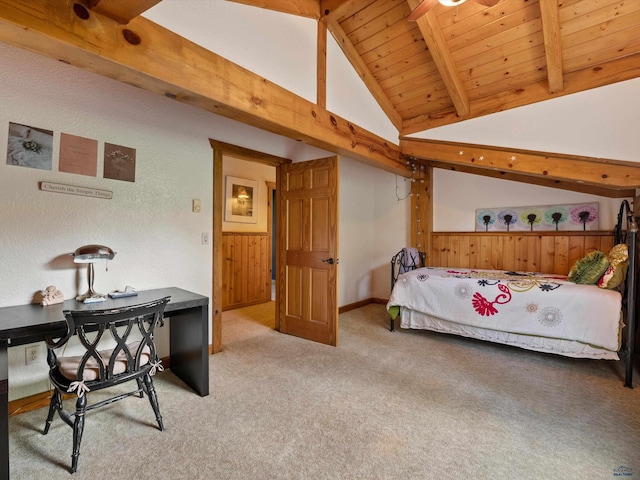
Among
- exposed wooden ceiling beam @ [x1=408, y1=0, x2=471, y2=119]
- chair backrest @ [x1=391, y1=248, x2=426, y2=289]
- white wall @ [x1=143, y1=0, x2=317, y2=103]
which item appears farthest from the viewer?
chair backrest @ [x1=391, y1=248, x2=426, y2=289]

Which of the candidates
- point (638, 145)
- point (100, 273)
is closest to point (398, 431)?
point (100, 273)

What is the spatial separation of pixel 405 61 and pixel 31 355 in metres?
4.08

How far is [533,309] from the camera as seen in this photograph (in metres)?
2.86

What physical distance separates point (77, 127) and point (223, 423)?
89.9 inches

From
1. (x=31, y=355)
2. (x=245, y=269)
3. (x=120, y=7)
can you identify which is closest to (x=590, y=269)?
(x=120, y=7)

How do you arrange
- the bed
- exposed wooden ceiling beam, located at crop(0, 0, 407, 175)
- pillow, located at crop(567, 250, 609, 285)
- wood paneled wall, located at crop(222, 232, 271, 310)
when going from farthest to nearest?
wood paneled wall, located at crop(222, 232, 271, 310)
pillow, located at crop(567, 250, 609, 285)
the bed
exposed wooden ceiling beam, located at crop(0, 0, 407, 175)

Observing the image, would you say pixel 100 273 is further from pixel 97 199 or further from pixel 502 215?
pixel 502 215

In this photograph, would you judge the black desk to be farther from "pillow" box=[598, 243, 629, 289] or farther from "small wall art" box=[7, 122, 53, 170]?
"pillow" box=[598, 243, 629, 289]

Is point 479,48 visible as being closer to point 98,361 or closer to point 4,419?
point 98,361

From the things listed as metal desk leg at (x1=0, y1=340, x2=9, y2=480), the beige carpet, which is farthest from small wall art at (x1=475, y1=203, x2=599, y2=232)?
metal desk leg at (x1=0, y1=340, x2=9, y2=480)

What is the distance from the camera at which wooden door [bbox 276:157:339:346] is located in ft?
10.7

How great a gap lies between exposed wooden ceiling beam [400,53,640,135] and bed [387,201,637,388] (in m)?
1.17

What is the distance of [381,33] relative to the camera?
3.07 m

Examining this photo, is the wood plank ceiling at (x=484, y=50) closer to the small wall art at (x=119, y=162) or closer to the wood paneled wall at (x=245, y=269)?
the small wall art at (x=119, y=162)
